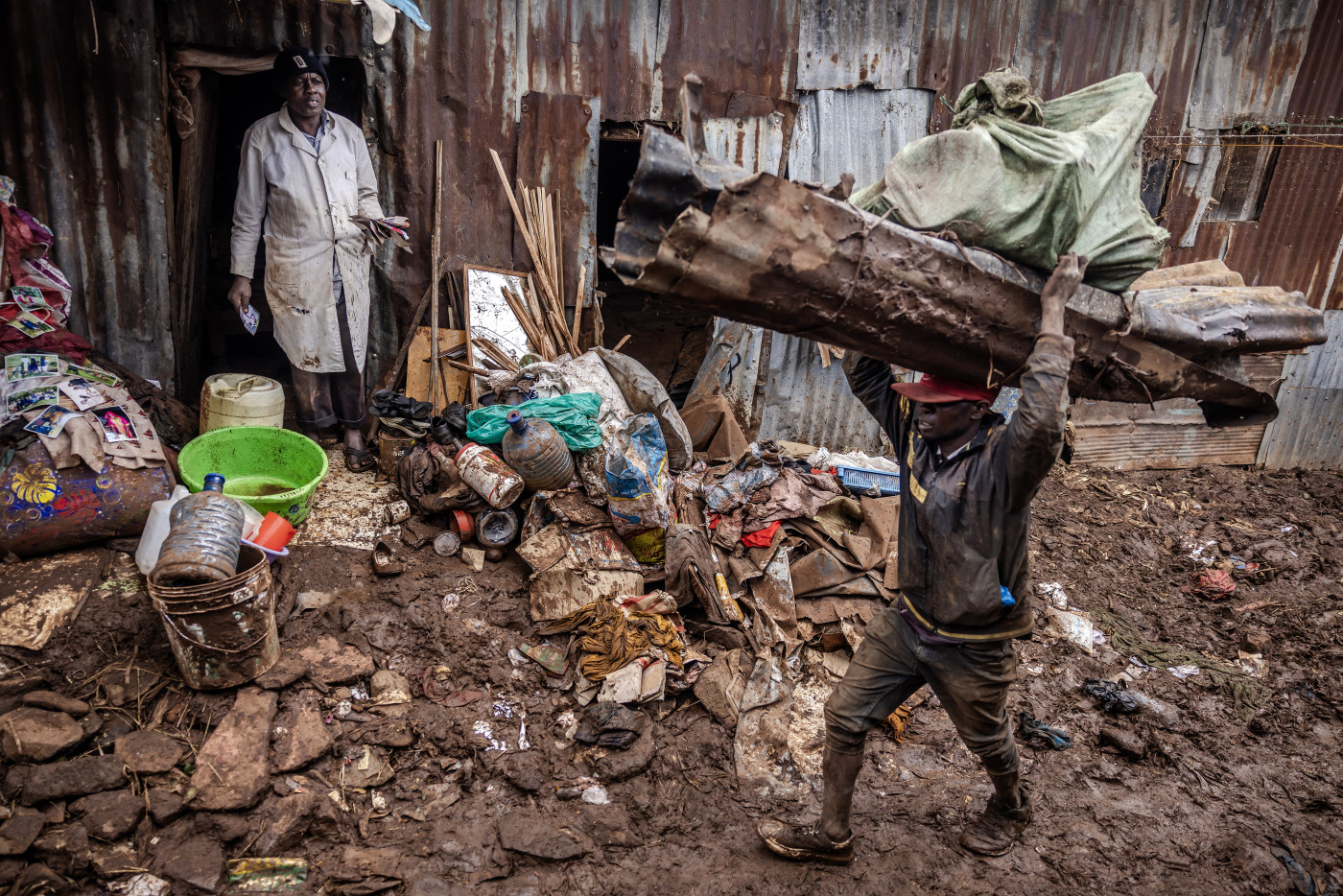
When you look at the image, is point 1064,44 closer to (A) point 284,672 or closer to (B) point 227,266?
(A) point 284,672

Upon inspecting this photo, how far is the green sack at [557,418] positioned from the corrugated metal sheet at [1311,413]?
734cm

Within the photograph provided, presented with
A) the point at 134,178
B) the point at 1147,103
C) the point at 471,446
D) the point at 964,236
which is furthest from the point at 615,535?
the point at 134,178

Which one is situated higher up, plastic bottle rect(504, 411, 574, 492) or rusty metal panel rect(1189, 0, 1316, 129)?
rusty metal panel rect(1189, 0, 1316, 129)

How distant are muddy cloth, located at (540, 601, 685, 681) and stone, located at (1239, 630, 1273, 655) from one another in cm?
411

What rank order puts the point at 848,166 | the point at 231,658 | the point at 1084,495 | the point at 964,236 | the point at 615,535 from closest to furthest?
the point at 964,236 → the point at 231,658 → the point at 615,535 → the point at 848,166 → the point at 1084,495

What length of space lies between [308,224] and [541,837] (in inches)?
163

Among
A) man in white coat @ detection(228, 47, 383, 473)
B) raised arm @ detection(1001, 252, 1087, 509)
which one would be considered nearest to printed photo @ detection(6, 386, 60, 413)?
man in white coat @ detection(228, 47, 383, 473)

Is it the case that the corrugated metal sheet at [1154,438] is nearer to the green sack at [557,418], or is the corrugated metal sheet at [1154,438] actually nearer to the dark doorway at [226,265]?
the green sack at [557,418]

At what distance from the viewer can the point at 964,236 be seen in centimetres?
253

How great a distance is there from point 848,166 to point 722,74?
1.28 m

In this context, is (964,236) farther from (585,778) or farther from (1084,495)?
(1084,495)

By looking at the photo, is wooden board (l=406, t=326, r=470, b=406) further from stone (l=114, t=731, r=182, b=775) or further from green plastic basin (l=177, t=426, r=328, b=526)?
stone (l=114, t=731, r=182, b=775)

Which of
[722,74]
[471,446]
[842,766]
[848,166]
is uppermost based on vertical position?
[722,74]

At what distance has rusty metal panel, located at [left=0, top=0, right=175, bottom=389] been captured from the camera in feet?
Result: 15.6
